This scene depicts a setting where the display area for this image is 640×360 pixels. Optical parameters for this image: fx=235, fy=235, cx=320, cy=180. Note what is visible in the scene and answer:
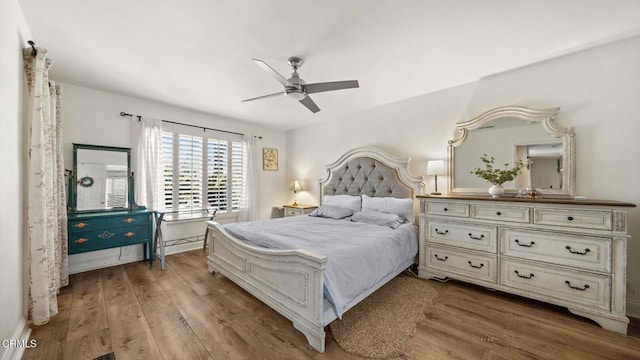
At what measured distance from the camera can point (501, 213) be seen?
247 centimetres

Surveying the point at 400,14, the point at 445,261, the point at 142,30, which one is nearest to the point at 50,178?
the point at 142,30

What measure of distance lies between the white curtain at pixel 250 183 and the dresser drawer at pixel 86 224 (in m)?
2.26

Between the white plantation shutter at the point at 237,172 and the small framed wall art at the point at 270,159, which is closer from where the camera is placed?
the white plantation shutter at the point at 237,172

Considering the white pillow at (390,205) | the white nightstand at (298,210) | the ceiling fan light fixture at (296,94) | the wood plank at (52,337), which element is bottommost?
the wood plank at (52,337)

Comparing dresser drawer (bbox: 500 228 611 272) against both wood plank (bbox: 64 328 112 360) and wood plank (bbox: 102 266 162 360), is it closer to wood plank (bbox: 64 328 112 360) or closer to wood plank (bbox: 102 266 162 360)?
wood plank (bbox: 102 266 162 360)

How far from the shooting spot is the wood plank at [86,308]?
1959 mm

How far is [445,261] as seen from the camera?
9.20 feet

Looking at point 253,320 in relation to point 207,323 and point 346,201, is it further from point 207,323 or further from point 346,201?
point 346,201

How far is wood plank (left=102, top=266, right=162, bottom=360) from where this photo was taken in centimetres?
170

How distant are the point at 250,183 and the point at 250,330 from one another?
3.40m

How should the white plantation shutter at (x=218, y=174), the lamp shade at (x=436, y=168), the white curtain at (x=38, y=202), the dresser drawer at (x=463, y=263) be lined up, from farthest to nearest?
1. the white plantation shutter at (x=218, y=174)
2. the lamp shade at (x=436, y=168)
3. the dresser drawer at (x=463, y=263)
4. the white curtain at (x=38, y=202)

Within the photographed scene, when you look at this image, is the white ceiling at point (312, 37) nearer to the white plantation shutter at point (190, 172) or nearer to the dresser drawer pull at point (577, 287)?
the white plantation shutter at point (190, 172)

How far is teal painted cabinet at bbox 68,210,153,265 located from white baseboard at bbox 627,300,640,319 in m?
5.41

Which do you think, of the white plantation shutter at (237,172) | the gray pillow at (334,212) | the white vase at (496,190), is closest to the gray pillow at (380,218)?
the gray pillow at (334,212)
